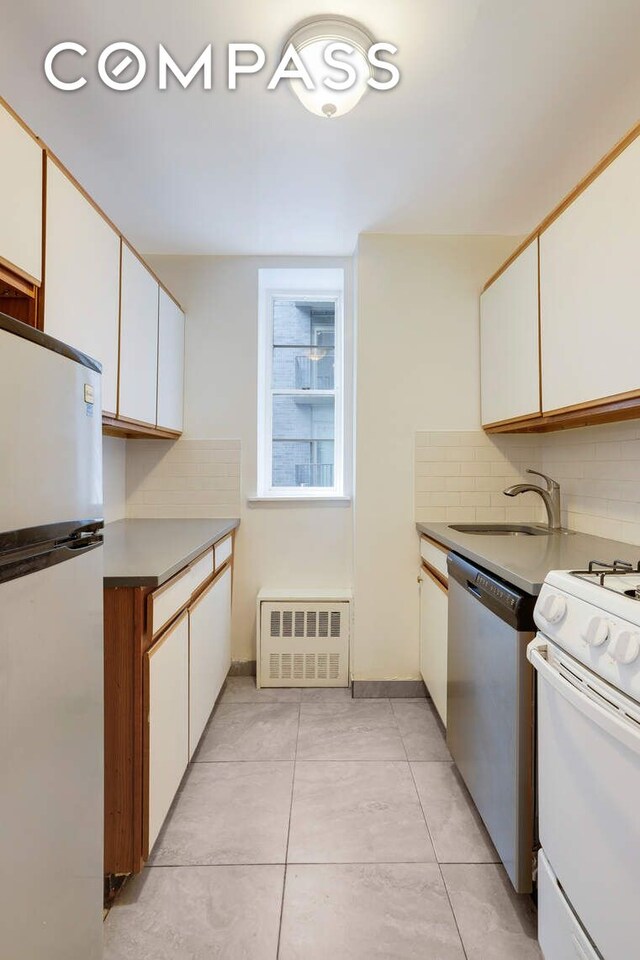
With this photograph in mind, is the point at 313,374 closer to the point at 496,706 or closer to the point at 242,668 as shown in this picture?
the point at 242,668

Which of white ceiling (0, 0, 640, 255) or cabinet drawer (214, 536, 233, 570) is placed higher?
white ceiling (0, 0, 640, 255)

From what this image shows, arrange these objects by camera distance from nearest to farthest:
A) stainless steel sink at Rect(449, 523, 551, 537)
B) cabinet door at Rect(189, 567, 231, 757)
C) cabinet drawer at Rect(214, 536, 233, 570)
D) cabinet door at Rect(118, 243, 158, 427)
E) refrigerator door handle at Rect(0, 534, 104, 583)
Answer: refrigerator door handle at Rect(0, 534, 104, 583)
cabinet door at Rect(189, 567, 231, 757)
cabinet door at Rect(118, 243, 158, 427)
cabinet drawer at Rect(214, 536, 233, 570)
stainless steel sink at Rect(449, 523, 551, 537)

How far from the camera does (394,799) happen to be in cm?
173

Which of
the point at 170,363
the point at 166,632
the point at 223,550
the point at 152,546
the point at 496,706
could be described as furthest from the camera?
the point at 170,363

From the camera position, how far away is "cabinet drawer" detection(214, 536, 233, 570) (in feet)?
7.40

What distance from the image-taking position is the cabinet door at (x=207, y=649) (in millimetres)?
1793

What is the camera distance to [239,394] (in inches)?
111

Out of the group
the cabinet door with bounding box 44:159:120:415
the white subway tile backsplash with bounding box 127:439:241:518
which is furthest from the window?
the cabinet door with bounding box 44:159:120:415

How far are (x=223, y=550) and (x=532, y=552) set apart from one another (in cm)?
145

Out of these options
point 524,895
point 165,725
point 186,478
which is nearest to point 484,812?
point 524,895

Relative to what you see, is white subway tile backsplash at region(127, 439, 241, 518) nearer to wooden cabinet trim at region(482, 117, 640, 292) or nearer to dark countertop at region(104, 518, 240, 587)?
dark countertop at region(104, 518, 240, 587)

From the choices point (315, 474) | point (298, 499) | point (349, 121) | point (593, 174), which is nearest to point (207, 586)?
point (298, 499)

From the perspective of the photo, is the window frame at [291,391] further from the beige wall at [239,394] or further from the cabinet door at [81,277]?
the cabinet door at [81,277]

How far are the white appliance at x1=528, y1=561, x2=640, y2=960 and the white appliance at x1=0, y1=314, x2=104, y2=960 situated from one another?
3.14 ft
